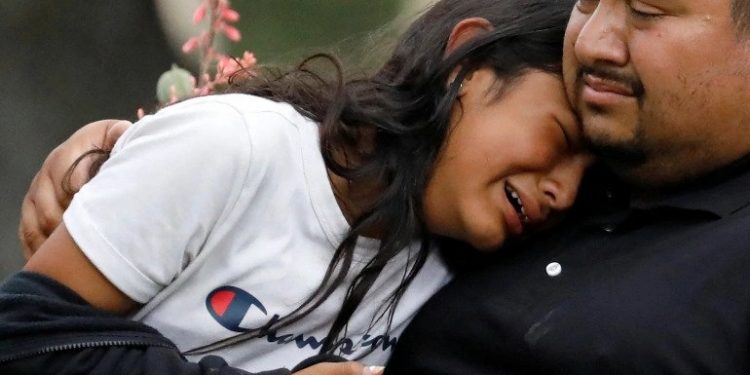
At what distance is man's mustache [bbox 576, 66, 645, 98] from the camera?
5.95 feet

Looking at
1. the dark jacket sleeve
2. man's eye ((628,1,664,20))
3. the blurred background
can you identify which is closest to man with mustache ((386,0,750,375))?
man's eye ((628,1,664,20))

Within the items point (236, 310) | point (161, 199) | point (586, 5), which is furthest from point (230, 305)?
point (586, 5)

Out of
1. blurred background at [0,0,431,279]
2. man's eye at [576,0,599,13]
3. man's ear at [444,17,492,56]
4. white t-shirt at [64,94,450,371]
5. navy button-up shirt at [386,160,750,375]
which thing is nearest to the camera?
navy button-up shirt at [386,160,750,375]

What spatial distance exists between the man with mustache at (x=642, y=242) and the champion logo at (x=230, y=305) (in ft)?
0.79

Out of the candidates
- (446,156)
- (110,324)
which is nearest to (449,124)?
(446,156)

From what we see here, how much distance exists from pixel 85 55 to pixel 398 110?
3.15 meters

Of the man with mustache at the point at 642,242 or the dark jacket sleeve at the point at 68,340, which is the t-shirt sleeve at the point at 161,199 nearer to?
the dark jacket sleeve at the point at 68,340

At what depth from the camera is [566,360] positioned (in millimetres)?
1728

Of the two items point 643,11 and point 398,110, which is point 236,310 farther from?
point 643,11

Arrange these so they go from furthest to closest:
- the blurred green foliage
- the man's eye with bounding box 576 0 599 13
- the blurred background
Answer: the blurred background
the blurred green foliage
the man's eye with bounding box 576 0 599 13

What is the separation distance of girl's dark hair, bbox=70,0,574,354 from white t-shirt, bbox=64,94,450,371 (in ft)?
0.07

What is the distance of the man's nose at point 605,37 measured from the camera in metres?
1.83

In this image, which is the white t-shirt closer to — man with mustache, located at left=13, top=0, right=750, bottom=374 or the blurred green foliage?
man with mustache, located at left=13, top=0, right=750, bottom=374

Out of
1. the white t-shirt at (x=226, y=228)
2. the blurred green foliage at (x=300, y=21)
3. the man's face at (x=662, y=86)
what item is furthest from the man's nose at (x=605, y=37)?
the blurred green foliage at (x=300, y=21)
